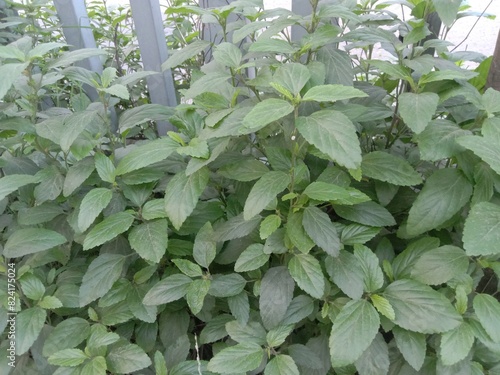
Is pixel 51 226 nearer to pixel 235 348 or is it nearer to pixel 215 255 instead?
pixel 215 255

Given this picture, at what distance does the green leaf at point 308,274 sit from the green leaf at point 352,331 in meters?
0.06

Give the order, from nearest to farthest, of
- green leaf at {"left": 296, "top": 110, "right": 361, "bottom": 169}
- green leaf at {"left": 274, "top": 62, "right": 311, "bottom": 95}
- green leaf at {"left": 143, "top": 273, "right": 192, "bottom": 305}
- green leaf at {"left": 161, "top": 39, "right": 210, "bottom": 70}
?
1. green leaf at {"left": 296, "top": 110, "right": 361, "bottom": 169}
2. green leaf at {"left": 274, "top": 62, "right": 311, "bottom": 95}
3. green leaf at {"left": 143, "top": 273, "right": 192, "bottom": 305}
4. green leaf at {"left": 161, "top": 39, "right": 210, "bottom": 70}

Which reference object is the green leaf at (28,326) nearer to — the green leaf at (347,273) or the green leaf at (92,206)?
the green leaf at (92,206)

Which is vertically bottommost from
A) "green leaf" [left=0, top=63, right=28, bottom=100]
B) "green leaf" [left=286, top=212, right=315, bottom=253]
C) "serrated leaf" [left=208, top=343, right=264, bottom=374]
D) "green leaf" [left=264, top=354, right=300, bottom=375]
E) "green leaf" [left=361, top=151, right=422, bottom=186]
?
"green leaf" [left=264, top=354, right=300, bottom=375]

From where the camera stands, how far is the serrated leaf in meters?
0.81

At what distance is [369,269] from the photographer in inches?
33.1

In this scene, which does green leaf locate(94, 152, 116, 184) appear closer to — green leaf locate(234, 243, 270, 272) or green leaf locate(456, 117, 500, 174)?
green leaf locate(234, 243, 270, 272)

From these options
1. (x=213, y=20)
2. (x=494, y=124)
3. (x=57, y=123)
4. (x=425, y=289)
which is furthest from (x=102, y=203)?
(x=494, y=124)

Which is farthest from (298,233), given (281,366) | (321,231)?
(281,366)

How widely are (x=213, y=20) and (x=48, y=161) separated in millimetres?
588

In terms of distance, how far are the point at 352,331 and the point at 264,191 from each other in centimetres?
31

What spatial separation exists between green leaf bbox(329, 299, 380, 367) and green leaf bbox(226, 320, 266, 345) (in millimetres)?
176

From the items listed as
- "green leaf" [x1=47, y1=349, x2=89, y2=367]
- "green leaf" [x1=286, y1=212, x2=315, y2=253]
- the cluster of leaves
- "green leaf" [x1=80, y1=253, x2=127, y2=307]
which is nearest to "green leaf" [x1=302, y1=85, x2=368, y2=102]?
the cluster of leaves

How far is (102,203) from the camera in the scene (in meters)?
0.90
